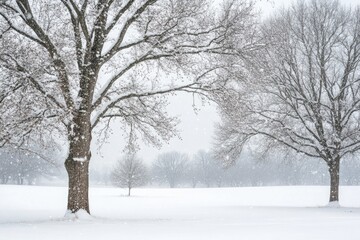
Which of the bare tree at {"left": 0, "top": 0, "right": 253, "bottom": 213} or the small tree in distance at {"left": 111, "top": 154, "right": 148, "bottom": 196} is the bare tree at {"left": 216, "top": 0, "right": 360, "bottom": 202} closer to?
the bare tree at {"left": 0, "top": 0, "right": 253, "bottom": 213}

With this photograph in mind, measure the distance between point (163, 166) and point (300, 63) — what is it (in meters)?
98.4

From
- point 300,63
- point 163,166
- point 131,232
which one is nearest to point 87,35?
point 131,232

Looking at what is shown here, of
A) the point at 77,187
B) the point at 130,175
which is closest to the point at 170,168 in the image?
the point at 130,175

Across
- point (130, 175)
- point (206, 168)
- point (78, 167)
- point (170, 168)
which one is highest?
point (78, 167)

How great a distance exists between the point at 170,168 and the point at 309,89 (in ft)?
314

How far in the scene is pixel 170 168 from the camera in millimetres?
117438

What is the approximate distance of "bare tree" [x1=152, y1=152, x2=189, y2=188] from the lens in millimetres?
115194

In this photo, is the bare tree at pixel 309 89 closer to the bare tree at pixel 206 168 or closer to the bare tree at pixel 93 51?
the bare tree at pixel 93 51

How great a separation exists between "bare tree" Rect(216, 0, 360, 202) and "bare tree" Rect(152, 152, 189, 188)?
9152cm

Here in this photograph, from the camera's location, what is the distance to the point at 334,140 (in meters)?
22.0

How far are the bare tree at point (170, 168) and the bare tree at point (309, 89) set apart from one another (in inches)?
3603

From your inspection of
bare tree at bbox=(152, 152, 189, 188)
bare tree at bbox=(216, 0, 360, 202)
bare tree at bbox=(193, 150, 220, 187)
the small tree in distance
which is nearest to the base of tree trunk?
bare tree at bbox=(216, 0, 360, 202)

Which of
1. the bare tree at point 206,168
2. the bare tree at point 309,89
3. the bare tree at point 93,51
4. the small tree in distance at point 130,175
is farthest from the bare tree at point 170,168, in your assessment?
the bare tree at point 93,51

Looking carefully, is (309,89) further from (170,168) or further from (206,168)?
(170,168)
